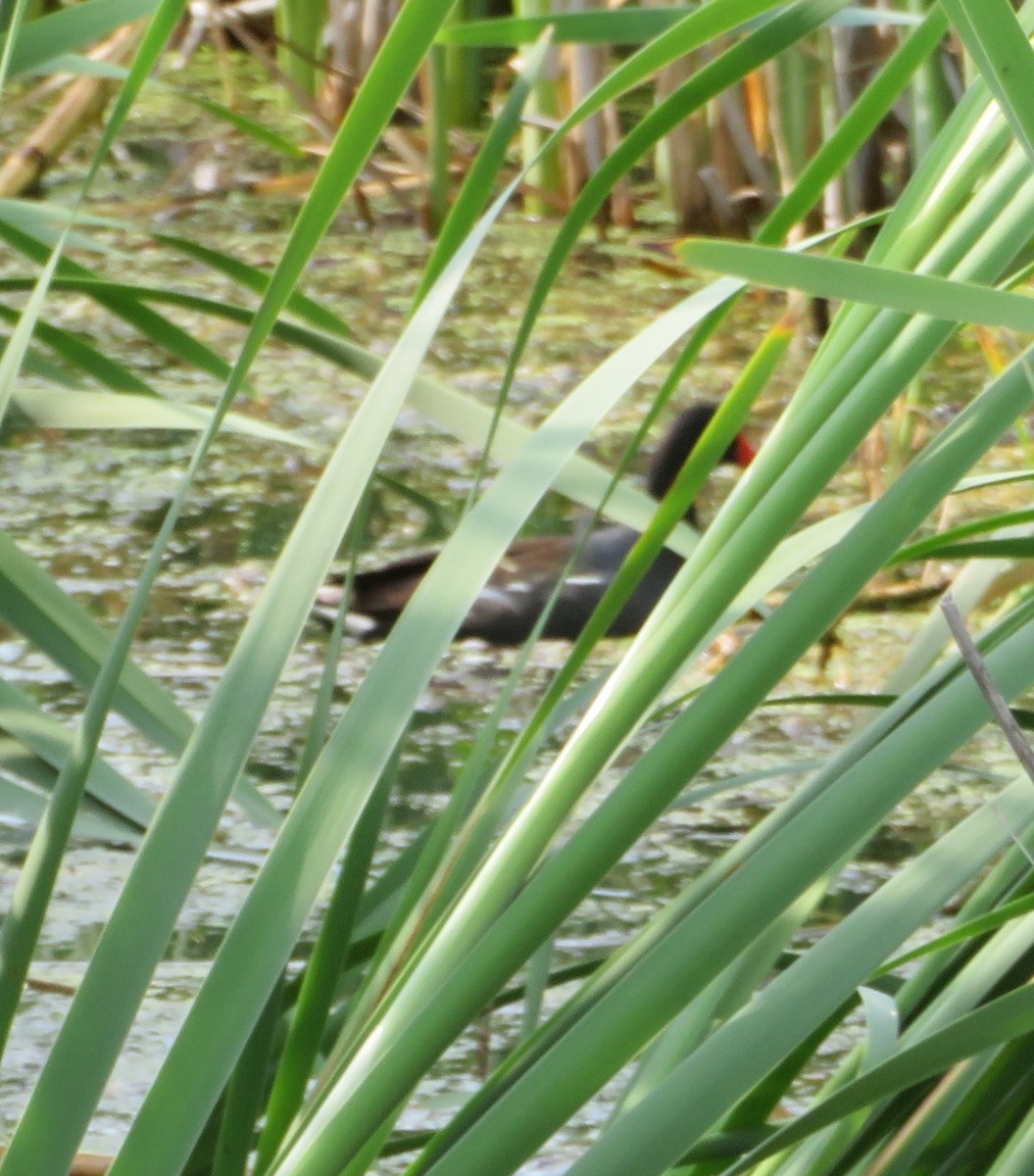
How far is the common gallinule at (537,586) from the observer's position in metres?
2.54

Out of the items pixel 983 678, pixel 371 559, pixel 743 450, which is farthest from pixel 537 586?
pixel 983 678

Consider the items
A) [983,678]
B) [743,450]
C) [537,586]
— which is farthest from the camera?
[743,450]

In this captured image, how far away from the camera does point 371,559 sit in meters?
2.82

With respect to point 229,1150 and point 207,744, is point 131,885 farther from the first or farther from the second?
point 229,1150

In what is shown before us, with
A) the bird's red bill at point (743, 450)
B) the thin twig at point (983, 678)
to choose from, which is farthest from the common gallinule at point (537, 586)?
the thin twig at point (983, 678)

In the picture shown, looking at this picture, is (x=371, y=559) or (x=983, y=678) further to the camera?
(x=371, y=559)

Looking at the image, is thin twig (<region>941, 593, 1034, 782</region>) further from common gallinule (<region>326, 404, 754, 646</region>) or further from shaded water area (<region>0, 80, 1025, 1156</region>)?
common gallinule (<region>326, 404, 754, 646</region>)

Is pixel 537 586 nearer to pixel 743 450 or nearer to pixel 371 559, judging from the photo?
pixel 371 559

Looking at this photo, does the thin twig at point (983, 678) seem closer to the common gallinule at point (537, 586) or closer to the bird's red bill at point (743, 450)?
the common gallinule at point (537, 586)

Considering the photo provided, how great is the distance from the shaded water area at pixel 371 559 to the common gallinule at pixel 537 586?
57 millimetres

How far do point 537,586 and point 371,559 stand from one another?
0.24 metres

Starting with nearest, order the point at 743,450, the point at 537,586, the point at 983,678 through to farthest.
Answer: the point at 983,678 < the point at 537,586 < the point at 743,450

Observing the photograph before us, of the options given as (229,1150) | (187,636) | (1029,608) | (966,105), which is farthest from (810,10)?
(187,636)

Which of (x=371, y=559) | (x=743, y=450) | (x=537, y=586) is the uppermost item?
(x=743, y=450)
